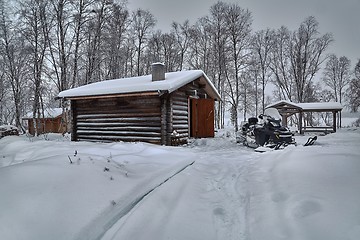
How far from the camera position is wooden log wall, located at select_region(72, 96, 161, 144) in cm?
1033

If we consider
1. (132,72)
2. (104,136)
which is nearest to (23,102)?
(132,72)

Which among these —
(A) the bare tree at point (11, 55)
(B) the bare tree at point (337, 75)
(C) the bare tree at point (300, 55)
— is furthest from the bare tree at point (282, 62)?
(A) the bare tree at point (11, 55)

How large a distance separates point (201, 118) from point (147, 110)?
11.6 feet

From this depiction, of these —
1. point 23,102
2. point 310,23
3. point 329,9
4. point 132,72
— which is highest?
point 310,23

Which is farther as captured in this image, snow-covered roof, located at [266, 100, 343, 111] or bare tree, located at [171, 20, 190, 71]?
bare tree, located at [171, 20, 190, 71]

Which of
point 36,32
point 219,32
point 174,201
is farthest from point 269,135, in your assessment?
point 36,32

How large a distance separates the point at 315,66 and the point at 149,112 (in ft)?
80.6

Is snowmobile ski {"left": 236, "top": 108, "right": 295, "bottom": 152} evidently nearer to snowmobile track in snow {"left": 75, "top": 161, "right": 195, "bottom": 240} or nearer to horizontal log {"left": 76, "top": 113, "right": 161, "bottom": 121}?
horizontal log {"left": 76, "top": 113, "right": 161, "bottom": 121}

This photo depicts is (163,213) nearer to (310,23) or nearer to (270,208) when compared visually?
(270,208)

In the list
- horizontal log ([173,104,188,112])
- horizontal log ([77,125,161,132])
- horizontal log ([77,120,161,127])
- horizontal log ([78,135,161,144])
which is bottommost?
horizontal log ([78,135,161,144])

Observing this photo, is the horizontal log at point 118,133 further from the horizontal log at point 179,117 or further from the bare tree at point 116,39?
the bare tree at point 116,39

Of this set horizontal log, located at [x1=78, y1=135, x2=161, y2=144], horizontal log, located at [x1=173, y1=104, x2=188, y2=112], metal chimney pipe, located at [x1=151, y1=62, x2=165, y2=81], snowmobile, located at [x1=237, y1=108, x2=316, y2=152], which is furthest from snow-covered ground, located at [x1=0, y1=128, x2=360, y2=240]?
metal chimney pipe, located at [x1=151, y1=62, x2=165, y2=81]

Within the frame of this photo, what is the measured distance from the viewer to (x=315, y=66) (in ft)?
88.4

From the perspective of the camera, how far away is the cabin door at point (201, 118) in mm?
12469
